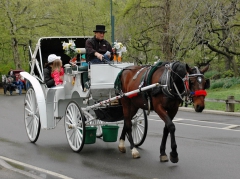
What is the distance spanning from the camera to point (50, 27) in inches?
1660

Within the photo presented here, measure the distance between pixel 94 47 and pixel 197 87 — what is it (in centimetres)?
321

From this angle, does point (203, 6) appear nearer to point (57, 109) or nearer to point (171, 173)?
point (57, 109)

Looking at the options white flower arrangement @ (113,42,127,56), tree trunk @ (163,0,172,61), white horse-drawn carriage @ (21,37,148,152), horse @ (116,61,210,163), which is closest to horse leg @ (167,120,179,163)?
horse @ (116,61,210,163)

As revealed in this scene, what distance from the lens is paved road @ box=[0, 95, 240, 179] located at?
307 inches

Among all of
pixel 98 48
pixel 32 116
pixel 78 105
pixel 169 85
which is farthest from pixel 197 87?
pixel 32 116

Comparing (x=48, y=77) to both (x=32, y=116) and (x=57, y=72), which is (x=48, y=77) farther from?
(x=32, y=116)

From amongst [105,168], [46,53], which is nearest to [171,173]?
[105,168]

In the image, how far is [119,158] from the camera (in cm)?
911

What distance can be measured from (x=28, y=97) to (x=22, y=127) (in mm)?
2835

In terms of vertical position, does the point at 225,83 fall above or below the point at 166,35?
below

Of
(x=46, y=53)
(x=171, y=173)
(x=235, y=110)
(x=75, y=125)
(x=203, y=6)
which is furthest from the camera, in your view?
(x=203, y=6)

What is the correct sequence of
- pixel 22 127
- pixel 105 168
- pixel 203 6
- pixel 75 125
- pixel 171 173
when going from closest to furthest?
pixel 171 173
pixel 105 168
pixel 75 125
pixel 22 127
pixel 203 6

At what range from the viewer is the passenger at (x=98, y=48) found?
992 cm

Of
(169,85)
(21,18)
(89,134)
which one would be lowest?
(89,134)
